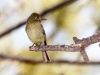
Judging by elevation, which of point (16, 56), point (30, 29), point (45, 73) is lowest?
point (45, 73)

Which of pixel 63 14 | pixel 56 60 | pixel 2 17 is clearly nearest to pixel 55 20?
pixel 63 14

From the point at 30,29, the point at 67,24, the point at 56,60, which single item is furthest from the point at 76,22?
the point at 30,29

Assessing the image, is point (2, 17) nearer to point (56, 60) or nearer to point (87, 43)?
point (56, 60)

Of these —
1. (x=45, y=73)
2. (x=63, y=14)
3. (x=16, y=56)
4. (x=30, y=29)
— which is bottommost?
(x=45, y=73)

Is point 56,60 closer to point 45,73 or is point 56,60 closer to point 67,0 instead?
point 45,73

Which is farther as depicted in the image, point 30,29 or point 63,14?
point 63,14

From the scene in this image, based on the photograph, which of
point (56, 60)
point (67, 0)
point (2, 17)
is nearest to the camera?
point (67, 0)

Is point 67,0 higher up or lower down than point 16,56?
higher up

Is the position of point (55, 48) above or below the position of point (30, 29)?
below

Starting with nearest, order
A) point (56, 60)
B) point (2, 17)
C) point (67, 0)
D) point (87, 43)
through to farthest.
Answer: point (87, 43) → point (67, 0) → point (2, 17) → point (56, 60)
